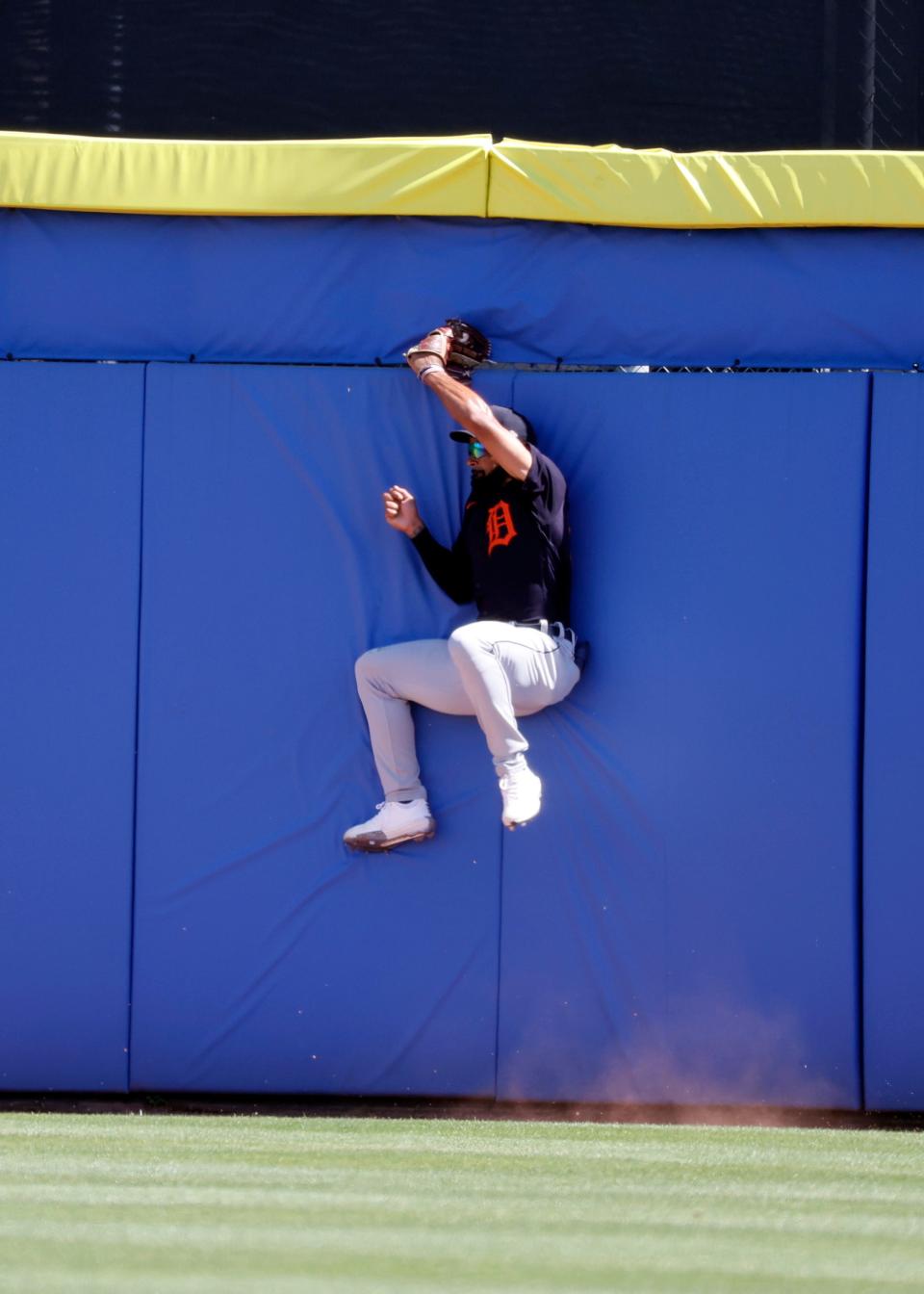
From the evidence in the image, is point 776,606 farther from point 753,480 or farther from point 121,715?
point 121,715

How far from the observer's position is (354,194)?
556 centimetres

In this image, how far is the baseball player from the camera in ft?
17.1

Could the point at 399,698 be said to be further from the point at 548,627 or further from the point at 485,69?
the point at 485,69

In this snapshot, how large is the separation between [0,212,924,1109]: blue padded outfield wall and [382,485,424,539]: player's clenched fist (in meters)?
0.14

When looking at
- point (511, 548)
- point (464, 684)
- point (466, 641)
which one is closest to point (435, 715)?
point (464, 684)

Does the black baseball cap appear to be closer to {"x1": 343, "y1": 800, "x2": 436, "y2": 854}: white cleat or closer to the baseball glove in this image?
the baseball glove

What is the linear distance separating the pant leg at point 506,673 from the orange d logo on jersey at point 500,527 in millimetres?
260

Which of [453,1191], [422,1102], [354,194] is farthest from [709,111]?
[453,1191]

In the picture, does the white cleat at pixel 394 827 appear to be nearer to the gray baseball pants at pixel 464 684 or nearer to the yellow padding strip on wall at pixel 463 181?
the gray baseball pants at pixel 464 684

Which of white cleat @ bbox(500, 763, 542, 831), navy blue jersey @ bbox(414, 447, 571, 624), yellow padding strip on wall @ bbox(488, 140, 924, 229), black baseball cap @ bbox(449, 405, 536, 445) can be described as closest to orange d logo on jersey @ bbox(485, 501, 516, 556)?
navy blue jersey @ bbox(414, 447, 571, 624)

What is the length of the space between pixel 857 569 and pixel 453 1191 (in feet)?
8.91

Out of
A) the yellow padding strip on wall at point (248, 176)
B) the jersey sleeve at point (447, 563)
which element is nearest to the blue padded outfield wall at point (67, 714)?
the yellow padding strip on wall at point (248, 176)

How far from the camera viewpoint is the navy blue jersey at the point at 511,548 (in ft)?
17.5

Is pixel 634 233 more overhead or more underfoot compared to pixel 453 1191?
more overhead
